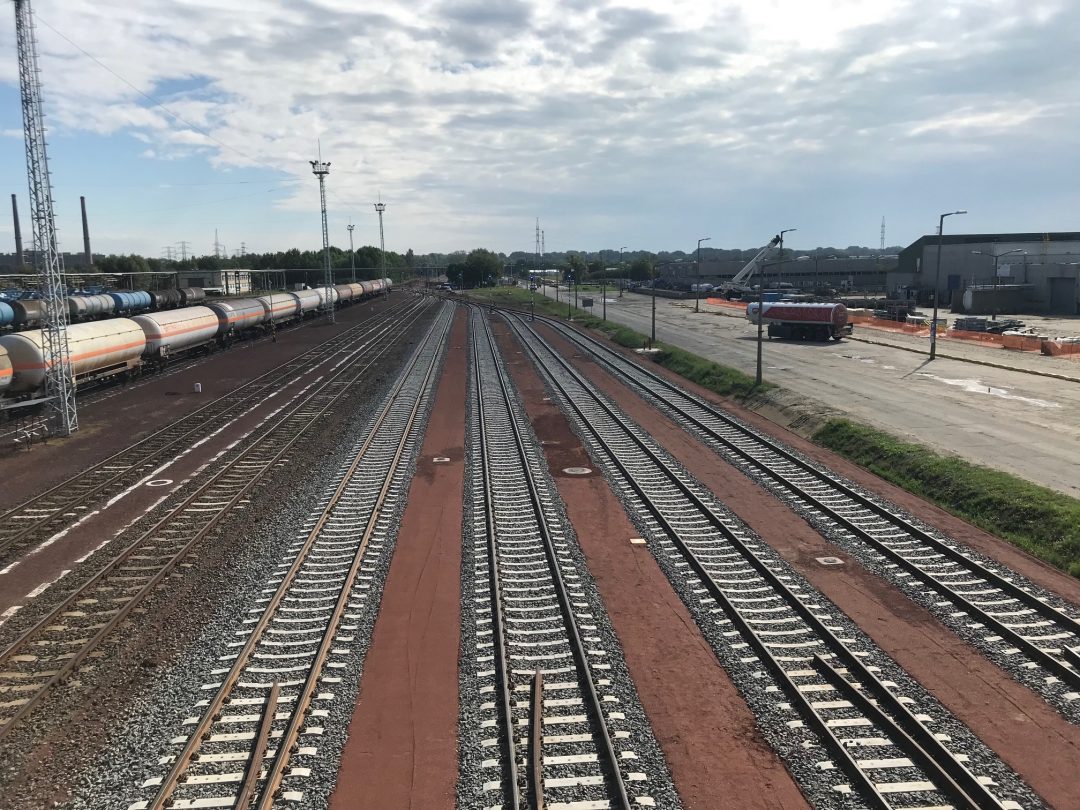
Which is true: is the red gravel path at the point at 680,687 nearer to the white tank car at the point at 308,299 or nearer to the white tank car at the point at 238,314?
the white tank car at the point at 238,314

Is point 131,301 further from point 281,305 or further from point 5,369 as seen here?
point 5,369

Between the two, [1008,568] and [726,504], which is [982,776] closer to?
[1008,568]

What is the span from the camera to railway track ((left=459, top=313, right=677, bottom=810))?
32.5 feet

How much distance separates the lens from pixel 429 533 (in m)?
19.3

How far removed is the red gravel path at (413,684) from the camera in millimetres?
9945

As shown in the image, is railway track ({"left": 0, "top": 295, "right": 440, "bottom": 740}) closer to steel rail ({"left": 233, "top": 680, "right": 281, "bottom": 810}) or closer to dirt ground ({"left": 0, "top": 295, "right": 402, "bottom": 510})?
steel rail ({"left": 233, "top": 680, "right": 281, "bottom": 810})

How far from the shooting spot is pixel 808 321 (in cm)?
6762

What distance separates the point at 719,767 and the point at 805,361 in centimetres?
4730

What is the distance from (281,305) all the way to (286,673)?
Result: 224 ft

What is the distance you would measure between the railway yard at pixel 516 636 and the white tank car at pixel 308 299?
2306 inches

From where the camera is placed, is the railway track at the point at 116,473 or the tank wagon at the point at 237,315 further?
the tank wagon at the point at 237,315

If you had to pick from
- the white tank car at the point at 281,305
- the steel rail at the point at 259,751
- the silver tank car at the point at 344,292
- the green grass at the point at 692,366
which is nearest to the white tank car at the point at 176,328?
the white tank car at the point at 281,305

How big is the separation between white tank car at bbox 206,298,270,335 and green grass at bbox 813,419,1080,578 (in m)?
47.2

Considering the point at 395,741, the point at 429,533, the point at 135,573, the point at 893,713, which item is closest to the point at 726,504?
the point at 429,533
